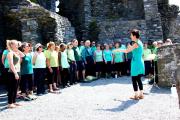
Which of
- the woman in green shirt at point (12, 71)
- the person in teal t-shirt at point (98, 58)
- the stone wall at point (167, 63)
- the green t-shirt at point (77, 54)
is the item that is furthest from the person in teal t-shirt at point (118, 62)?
the woman in green shirt at point (12, 71)

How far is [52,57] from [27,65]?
1.91m

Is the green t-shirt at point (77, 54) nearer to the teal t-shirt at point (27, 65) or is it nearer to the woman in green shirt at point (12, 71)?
the teal t-shirt at point (27, 65)

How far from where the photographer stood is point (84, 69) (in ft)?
55.6

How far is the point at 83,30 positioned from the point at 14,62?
17.6 m

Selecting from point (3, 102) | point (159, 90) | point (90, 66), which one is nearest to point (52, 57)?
point (3, 102)

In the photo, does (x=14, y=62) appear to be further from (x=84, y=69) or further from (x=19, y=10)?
(x=19, y=10)

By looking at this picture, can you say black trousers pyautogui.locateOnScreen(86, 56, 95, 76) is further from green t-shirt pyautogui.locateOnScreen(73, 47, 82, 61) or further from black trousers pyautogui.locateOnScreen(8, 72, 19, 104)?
black trousers pyautogui.locateOnScreen(8, 72, 19, 104)

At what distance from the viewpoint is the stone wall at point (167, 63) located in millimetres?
13570

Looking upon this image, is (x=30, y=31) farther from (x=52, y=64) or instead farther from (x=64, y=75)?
(x=52, y=64)

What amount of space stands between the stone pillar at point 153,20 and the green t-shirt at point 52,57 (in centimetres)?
1433

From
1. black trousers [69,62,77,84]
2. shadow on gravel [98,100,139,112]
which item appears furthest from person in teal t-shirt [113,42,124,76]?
shadow on gravel [98,100,139,112]

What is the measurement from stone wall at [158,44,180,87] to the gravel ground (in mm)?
643

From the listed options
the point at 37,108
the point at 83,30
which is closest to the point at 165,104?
the point at 37,108

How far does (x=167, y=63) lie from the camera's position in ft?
45.2
